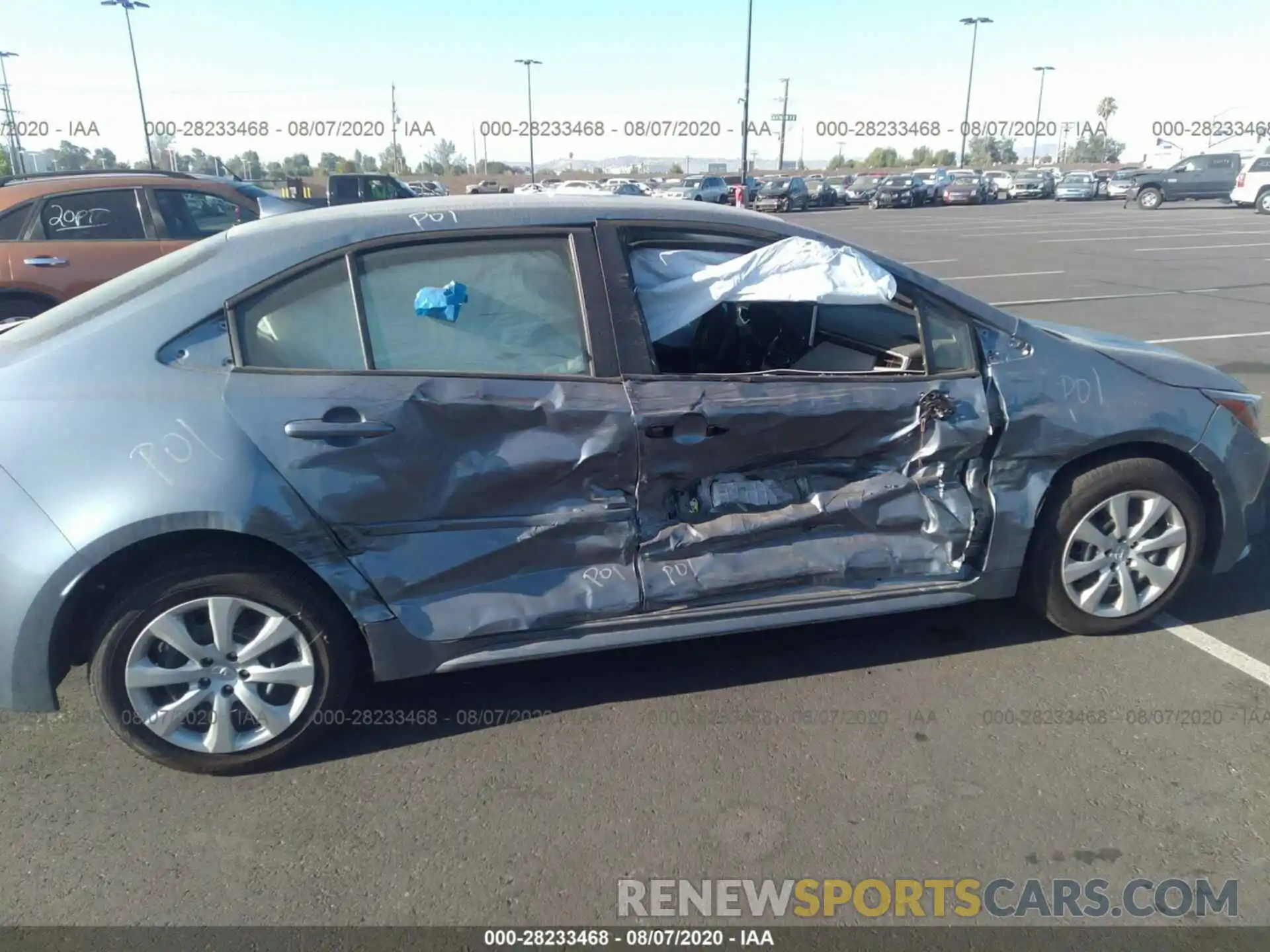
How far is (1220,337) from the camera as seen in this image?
9.62 meters

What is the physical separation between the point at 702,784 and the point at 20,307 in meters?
7.73

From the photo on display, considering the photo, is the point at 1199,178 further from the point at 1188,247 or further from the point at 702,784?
the point at 702,784

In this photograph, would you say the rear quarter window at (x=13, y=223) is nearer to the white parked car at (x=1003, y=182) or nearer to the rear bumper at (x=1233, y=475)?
the rear bumper at (x=1233, y=475)

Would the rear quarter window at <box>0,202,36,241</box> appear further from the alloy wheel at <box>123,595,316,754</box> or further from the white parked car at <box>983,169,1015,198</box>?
the white parked car at <box>983,169,1015,198</box>

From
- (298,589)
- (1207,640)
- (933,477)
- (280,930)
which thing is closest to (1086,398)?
(933,477)

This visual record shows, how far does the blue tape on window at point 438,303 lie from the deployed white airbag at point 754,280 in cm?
69

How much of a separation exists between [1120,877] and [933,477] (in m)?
1.47

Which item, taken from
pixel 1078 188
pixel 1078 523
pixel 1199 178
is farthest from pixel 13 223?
pixel 1078 188

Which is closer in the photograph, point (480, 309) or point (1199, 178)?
point (480, 309)

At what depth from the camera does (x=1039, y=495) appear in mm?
3543

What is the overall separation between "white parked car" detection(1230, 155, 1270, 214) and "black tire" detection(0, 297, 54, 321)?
34607 millimetres

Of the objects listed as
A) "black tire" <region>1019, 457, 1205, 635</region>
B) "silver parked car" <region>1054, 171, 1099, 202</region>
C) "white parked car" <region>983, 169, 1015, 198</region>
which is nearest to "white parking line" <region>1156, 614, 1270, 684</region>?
"black tire" <region>1019, 457, 1205, 635</region>

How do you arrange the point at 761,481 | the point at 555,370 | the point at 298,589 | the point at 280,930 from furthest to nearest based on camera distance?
the point at 761,481 → the point at 555,370 → the point at 298,589 → the point at 280,930

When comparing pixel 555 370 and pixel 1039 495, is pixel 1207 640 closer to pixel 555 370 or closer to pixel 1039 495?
pixel 1039 495
